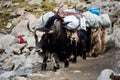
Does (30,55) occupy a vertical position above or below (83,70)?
below

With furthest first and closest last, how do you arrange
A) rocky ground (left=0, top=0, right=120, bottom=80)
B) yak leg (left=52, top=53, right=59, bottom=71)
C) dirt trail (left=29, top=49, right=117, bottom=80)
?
yak leg (left=52, top=53, right=59, bottom=71)
rocky ground (left=0, top=0, right=120, bottom=80)
dirt trail (left=29, top=49, right=117, bottom=80)

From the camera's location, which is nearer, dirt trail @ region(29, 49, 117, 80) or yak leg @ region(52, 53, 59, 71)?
dirt trail @ region(29, 49, 117, 80)

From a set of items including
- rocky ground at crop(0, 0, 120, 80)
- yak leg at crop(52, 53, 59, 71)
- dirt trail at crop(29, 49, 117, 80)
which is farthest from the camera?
yak leg at crop(52, 53, 59, 71)

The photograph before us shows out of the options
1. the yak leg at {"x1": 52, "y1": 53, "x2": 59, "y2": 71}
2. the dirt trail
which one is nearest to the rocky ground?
the dirt trail

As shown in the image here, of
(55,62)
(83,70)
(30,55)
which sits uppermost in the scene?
(55,62)

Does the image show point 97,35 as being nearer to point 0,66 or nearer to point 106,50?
point 106,50

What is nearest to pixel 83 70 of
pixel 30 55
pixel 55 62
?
pixel 55 62

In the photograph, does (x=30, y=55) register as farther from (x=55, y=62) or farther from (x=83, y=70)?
(x=83, y=70)

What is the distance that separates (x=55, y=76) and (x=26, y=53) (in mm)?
4138

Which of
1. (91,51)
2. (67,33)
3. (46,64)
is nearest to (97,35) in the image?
(91,51)

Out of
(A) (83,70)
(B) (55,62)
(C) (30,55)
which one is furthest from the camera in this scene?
(C) (30,55)

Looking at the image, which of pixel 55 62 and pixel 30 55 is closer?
pixel 55 62

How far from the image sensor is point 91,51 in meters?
12.7

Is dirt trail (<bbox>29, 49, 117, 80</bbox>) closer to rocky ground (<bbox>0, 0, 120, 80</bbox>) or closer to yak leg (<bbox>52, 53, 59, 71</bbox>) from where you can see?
rocky ground (<bbox>0, 0, 120, 80</bbox>)
